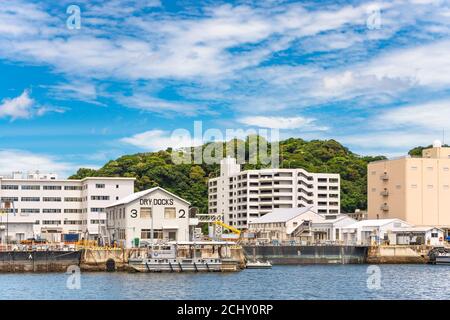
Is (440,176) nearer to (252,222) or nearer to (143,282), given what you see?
(252,222)

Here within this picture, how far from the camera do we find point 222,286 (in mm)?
60375

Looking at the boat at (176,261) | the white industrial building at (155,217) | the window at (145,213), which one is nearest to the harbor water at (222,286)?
the boat at (176,261)

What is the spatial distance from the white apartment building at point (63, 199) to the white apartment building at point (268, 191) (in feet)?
147

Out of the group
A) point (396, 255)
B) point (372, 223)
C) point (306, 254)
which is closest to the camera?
point (306, 254)

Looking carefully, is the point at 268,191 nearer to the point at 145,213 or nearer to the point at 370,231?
the point at 370,231

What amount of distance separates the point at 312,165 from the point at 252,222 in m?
34.8

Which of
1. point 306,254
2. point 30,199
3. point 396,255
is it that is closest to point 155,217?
point 306,254

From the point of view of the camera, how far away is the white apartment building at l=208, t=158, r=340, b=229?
15862 centimetres

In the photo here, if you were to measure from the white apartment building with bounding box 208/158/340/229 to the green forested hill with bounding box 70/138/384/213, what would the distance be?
5.86 metres

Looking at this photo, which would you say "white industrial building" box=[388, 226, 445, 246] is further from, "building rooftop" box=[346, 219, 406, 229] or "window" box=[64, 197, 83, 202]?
"window" box=[64, 197, 83, 202]

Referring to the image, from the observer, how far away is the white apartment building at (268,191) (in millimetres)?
158625

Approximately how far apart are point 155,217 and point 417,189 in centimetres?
6158

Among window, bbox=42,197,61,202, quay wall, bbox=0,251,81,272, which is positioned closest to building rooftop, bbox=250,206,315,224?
window, bbox=42,197,61,202

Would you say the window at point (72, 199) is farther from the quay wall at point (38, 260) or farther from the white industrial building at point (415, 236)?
the white industrial building at point (415, 236)
